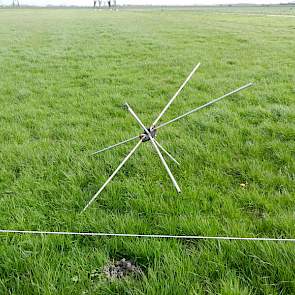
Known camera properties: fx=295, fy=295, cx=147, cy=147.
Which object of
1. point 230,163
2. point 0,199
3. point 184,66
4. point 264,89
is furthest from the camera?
point 184,66

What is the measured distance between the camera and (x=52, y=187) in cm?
299

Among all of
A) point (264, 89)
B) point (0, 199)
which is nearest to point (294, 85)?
point (264, 89)

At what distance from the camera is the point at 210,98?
577 centimetres

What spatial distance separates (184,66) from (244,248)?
716 centimetres

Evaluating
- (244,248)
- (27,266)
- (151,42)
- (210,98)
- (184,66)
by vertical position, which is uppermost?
(151,42)

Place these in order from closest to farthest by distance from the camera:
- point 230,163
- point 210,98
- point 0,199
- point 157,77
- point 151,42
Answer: point 0,199
point 230,163
point 210,98
point 157,77
point 151,42

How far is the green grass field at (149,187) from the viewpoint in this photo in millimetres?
1955

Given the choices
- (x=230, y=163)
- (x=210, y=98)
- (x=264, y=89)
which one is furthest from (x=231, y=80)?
(x=230, y=163)

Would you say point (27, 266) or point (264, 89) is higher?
point (264, 89)

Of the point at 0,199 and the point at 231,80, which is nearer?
the point at 0,199

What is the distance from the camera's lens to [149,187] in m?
2.93

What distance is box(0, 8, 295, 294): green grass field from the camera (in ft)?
6.41

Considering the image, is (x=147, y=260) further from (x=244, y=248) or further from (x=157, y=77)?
(x=157, y=77)

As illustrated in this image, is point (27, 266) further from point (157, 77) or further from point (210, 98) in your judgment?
point (157, 77)
